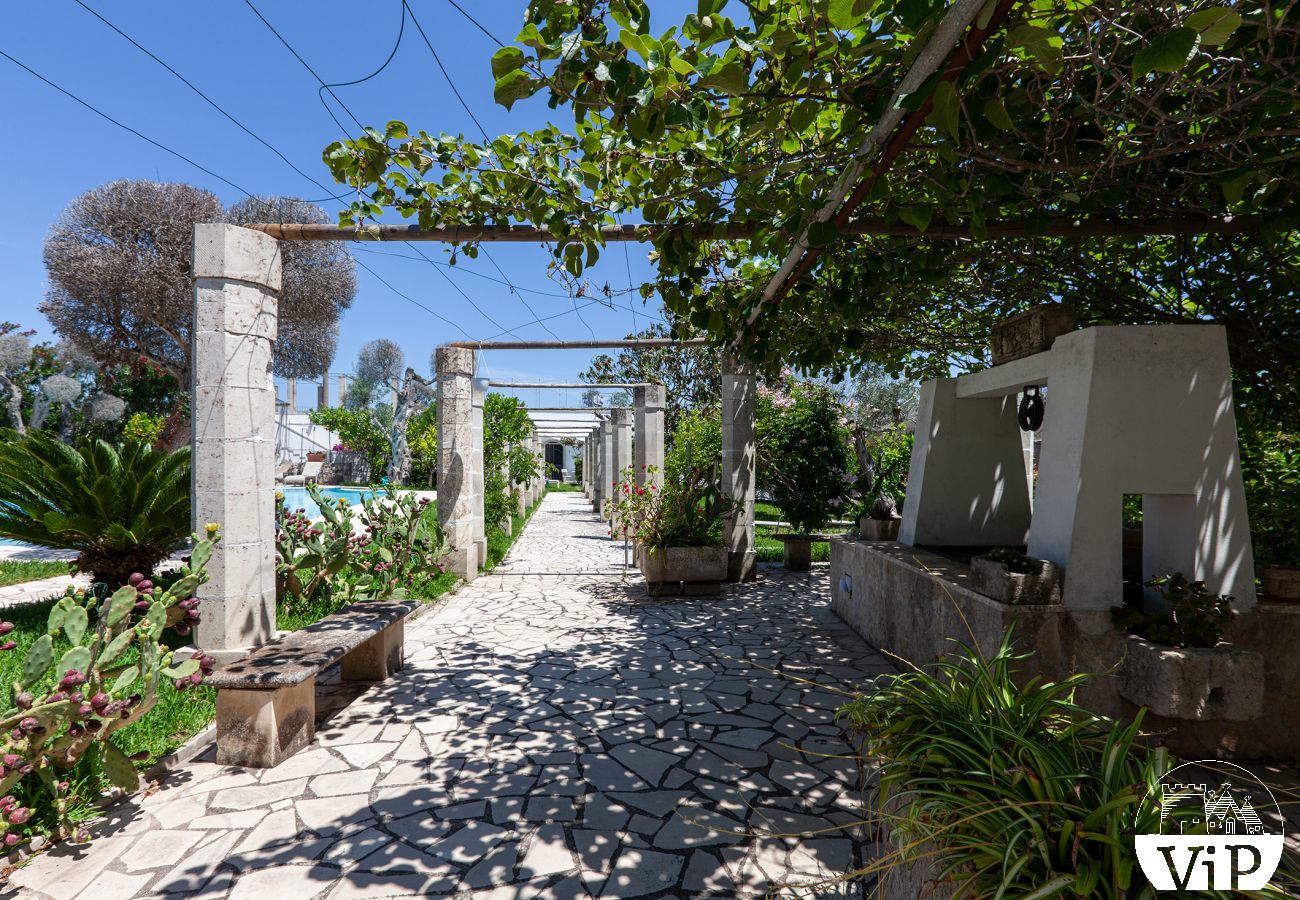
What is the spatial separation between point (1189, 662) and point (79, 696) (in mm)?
5130

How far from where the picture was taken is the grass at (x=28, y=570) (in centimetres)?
754

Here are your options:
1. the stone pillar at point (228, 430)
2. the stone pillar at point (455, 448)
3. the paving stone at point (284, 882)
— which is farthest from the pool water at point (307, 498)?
the paving stone at point (284, 882)

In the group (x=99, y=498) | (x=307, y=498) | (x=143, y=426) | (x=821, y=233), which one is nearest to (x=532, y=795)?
(x=821, y=233)

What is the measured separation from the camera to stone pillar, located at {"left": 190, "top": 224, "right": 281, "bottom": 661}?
12.6 ft

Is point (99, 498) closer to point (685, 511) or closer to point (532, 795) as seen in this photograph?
point (532, 795)

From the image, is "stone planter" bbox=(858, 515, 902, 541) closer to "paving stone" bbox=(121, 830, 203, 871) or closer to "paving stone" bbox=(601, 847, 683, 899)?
"paving stone" bbox=(601, 847, 683, 899)

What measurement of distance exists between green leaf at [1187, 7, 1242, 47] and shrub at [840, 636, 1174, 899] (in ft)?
5.82

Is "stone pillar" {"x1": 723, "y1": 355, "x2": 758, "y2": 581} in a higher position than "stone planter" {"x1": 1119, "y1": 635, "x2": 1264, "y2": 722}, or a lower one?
higher

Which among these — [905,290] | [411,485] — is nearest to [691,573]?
[905,290]

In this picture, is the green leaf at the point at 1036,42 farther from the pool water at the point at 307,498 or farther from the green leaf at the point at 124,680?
the pool water at the point at 307,498

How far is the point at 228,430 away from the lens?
3871 mm

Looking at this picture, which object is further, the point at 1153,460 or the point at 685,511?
the point at 685,511

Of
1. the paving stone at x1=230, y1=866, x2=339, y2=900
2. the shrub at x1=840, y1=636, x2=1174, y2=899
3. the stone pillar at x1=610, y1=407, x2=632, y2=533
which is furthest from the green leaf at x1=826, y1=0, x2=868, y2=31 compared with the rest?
the stone pillar at x1=610, y1=407, x2=632, y2=533

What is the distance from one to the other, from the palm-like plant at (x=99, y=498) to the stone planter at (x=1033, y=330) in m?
6.98
